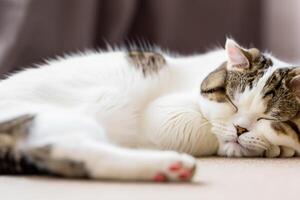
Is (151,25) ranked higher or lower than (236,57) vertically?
higher

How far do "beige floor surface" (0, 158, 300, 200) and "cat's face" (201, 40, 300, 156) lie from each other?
0.18m

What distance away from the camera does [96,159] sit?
3.65ft

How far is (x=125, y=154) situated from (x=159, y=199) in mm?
141

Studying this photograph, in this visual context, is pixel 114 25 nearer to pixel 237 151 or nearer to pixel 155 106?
pixel 155 106

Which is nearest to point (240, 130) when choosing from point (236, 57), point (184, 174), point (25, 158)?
point (236, 57)

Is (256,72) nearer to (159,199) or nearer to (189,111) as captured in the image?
(189,111)

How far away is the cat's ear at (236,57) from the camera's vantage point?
1494 millimetres

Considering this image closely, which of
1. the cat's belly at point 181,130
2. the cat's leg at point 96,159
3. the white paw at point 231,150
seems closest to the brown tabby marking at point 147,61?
the cat's belly at point 181,130

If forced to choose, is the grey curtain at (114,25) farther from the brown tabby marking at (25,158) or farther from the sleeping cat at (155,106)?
the brown tabby marking at (25,158)

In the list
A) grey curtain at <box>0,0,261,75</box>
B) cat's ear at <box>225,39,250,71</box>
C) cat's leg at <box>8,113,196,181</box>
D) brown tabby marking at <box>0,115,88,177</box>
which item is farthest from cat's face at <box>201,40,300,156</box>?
grey curtain at <box>0,0,261,75</box>

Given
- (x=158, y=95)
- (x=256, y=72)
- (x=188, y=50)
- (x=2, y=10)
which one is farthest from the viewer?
(x=188, y=50)

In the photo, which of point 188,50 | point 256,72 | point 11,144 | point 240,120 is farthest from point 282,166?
point 188,50

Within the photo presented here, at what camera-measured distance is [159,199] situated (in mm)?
1015

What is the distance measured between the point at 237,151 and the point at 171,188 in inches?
17.1
